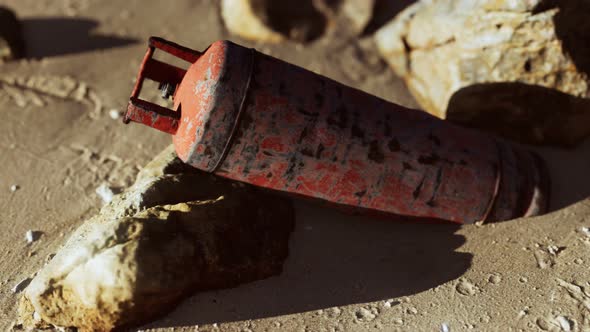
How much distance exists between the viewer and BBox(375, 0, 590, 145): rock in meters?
3.16

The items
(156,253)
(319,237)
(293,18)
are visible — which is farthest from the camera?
(293,18)

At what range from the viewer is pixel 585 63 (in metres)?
3.21

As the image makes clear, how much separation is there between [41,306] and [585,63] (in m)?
2.78

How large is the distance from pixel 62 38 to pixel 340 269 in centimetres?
269

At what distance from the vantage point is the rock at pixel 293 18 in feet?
13.8

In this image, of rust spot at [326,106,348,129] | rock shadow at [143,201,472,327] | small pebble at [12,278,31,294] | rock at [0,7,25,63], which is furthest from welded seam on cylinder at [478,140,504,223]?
rock at [0,7,25,63]

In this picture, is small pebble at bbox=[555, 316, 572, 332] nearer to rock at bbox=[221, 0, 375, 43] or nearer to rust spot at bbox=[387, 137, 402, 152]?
rust spot at bbox=[387, 137, 402, 152]

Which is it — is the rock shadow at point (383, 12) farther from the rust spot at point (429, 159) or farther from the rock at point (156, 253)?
the rock at point (156, 253)

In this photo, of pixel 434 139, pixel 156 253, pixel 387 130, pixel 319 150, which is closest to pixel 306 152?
pixel 319 150

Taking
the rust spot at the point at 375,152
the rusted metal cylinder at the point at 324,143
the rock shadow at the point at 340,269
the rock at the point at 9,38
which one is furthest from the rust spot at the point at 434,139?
the rock at the point at 9,38

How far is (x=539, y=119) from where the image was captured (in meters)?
3.37

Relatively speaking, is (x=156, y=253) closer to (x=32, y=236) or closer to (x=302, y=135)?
(x=302, y=135)

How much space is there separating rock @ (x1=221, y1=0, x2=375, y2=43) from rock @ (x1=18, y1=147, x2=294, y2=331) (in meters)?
1.60

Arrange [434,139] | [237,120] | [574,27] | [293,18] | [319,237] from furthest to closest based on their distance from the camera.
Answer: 1. [293,18]
2. [574,27]
3. [319,237]
4. [434,139]
5. [237,120]
